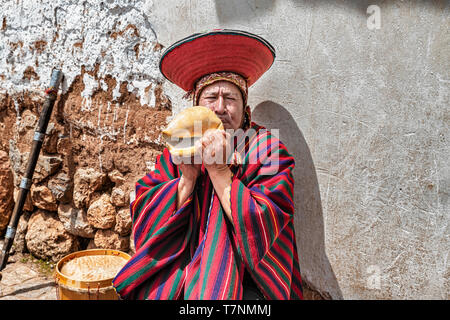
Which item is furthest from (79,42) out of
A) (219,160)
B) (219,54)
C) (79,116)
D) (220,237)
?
(220,237)

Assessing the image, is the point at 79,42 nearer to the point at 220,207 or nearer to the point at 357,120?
the point at 220,207

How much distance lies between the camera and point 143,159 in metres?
2.33

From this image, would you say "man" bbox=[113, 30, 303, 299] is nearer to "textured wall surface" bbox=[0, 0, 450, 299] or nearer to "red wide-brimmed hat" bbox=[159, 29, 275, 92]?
"red wide-brimmed hat" bbox=[159, 29, 275, 92]

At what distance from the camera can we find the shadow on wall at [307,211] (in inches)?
67.4

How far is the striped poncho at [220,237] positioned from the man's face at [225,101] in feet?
0.42

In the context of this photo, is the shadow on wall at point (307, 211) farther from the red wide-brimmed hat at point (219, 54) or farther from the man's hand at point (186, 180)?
the man's hand at point (186, 180)

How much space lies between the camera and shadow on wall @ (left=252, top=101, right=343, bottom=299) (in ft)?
5.61

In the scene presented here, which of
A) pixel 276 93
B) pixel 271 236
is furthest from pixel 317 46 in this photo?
pixel 271 236

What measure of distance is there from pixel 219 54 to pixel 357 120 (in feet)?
2.32

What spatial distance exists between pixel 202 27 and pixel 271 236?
1.35 m

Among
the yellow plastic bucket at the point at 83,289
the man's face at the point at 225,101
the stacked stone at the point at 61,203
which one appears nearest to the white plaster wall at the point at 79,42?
the stacked stone at the point at 61,203

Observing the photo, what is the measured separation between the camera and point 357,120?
154 centimetres

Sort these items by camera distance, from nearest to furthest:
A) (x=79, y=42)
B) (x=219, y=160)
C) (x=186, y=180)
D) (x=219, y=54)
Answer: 1. (x=219, y=160)
2. (x=186, y=180)
3. (x=219, y=54)
4. (x=79, y=42)

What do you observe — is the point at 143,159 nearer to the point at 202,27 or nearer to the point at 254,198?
the point at 202,27
